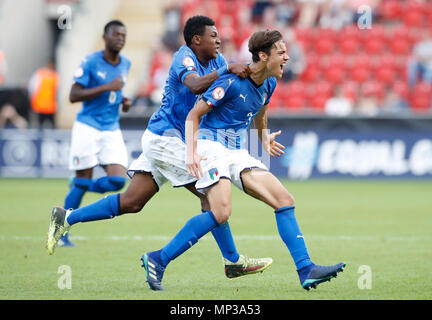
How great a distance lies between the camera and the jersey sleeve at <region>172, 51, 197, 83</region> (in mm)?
5855

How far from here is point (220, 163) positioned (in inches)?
227

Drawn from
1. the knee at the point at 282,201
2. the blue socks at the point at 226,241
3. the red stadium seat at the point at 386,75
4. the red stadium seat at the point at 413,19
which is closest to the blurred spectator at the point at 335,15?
the red stadium seat at the point at 413,19

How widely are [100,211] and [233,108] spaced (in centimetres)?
140

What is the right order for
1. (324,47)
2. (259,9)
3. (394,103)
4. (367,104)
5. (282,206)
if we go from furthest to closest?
1. (259,9)
2. (324,47)
3. (394,103)
4. (367,104)
5. (282,206)

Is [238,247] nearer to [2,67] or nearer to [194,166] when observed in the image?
[194,166]

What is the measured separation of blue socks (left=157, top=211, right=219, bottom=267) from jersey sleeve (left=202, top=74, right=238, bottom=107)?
2.74 feet

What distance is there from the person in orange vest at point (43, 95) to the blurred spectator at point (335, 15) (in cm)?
715

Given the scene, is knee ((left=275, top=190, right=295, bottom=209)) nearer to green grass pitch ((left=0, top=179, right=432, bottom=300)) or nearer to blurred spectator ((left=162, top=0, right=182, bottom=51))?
green grass pitch ((left=0, top=179, right=432, bottom=300))

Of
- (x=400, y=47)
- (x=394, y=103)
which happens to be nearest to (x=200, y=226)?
(x=394, y=103)

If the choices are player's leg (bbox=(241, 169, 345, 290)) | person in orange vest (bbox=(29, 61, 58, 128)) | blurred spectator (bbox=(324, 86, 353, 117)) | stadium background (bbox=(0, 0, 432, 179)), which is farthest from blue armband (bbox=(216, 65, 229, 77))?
person in orange vest (bbox=(29, 61, 58, 128))

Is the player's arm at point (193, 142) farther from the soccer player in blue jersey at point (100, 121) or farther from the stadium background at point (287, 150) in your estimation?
the soccer player in blue jersey at point (100, 121)

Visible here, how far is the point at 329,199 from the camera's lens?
13102mm
